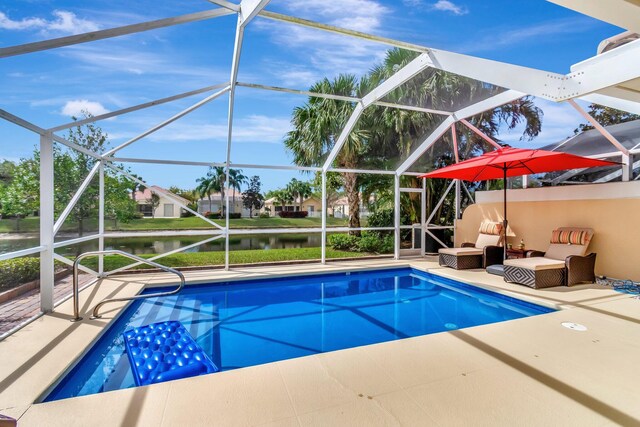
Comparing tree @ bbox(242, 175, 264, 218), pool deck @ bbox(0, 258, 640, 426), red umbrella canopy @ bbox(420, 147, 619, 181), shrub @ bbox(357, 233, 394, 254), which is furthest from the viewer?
tree @ bbox(242, 175, 264, 218)

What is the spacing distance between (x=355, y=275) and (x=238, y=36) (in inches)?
234

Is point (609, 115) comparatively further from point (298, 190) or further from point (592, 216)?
point (298, 190)

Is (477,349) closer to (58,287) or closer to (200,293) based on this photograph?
(200,293)

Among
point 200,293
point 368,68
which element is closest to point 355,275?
point 200,293

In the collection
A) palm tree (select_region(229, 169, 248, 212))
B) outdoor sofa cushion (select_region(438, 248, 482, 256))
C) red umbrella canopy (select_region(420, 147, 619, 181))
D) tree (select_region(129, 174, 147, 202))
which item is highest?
palm tree (select_region(229, 169, 248, 212))

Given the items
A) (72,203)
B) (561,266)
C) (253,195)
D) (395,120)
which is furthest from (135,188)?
(253,195)

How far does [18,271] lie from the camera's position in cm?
433

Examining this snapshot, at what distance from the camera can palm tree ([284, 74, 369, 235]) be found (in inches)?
282

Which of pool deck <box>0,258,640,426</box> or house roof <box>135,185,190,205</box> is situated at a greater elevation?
house roof <box>135,185,190,205</box>

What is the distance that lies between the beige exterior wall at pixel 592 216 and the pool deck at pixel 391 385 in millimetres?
3166

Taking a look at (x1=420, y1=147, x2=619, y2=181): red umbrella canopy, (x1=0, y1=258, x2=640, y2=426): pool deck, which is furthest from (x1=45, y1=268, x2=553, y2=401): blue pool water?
(x1=420, y1=147, x2=619, y2=181): red umbrella canopy

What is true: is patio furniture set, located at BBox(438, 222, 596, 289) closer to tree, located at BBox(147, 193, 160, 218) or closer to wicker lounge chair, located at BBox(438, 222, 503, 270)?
wicker lounge chair, located at BBox(438, 222, 503, 270)

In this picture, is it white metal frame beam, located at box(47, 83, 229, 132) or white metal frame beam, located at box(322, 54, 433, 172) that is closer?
white metal frame beam, located at box(47, 83, 229, 132)

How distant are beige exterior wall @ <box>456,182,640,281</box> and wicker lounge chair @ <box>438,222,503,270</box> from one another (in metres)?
0.67
